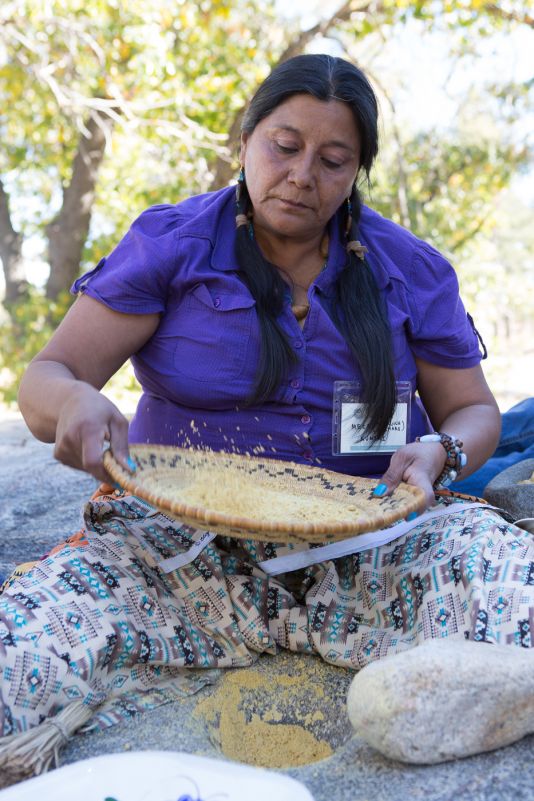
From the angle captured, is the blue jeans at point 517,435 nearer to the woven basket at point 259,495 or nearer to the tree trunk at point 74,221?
the woven basket at point 259,495

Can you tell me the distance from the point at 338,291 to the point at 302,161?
298 mm

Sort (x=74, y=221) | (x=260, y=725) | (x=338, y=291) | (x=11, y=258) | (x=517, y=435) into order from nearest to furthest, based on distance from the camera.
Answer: (x=260, y=725) → (x=338, y=291) → (x=517, y=435) → (x=74, y=221) → (x=11, y=258)

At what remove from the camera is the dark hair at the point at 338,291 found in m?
1.79

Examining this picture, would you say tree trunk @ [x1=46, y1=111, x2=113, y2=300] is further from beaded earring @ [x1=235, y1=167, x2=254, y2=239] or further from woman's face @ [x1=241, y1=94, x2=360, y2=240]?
woman's face @ [x1=241, y1=94, x2=360, y2=240]

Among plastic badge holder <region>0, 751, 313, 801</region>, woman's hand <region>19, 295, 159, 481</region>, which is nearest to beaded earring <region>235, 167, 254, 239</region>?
woman's hand <region>19, 295, 159, 481</region>

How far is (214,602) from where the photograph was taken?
5.63 feet

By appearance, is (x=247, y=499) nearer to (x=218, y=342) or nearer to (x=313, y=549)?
Result: (x=313, y=549)

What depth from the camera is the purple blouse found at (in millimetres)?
1794

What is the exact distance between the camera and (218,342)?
5.88 feet

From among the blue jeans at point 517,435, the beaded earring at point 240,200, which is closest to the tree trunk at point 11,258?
the blue jeans at point 517,435

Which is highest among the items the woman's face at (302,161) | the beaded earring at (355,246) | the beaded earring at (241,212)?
the woman's face at (302,161)

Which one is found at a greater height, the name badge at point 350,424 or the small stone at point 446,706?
the name badge at point 350,424

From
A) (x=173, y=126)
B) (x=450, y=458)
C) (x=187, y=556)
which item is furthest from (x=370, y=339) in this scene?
(x=173, y=126)

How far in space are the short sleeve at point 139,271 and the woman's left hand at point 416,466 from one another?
0.58 m
